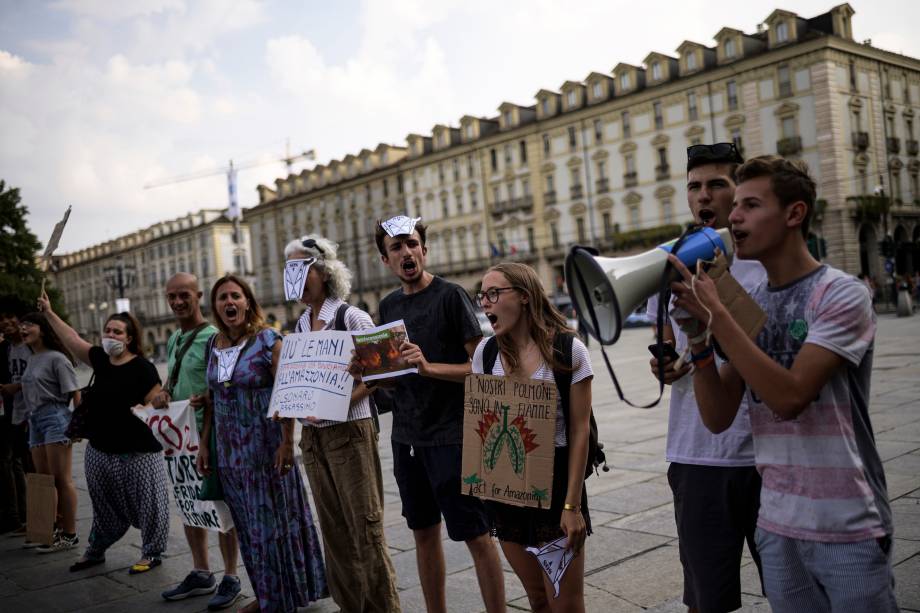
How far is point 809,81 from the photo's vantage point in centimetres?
4222

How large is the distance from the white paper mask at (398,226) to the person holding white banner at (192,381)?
1.64 meters

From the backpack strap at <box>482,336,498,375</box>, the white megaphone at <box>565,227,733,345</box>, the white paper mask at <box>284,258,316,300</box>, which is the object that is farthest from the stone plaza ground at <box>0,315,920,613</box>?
the white megaphone at <box>565,227,733,345</box>

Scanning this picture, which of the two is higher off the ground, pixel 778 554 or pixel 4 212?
pixel 4 212

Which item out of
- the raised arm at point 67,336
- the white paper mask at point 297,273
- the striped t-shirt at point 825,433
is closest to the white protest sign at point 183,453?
the raised arm at point 67,336

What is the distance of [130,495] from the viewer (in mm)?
5430

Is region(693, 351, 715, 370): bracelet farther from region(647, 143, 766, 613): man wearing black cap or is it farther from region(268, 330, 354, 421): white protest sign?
region(268, 330, 354, 421): white protest sign

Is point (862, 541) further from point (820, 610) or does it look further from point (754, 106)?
point (754, 106)

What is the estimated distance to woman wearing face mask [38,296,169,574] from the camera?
17.7ft

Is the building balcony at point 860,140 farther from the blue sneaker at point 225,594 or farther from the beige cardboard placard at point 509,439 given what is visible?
the beige cardboard placard at point 509,439

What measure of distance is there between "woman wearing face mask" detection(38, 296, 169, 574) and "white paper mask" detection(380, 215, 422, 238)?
8.01 feet

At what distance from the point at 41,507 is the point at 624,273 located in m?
5.60

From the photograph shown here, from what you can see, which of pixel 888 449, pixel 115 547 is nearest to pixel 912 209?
pixel 888 449

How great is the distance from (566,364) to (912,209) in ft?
171

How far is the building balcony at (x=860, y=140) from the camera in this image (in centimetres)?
4334
